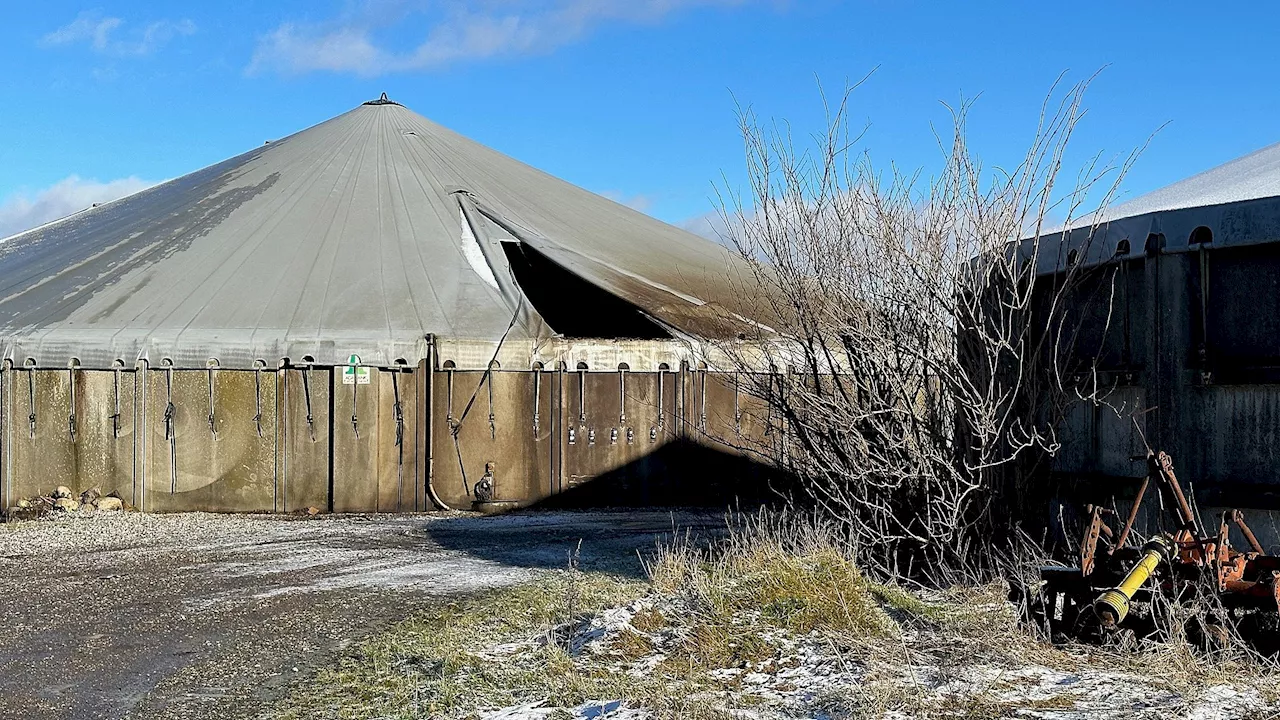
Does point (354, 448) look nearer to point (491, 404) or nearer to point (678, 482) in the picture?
point (491, 404)

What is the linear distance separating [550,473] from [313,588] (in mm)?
7404

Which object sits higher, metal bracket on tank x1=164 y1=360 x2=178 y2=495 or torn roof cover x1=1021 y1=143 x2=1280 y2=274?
torn roof cover x1=1021 y1=143 x2=1280 y2=274

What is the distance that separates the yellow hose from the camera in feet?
20.3

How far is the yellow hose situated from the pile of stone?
14.0 metres

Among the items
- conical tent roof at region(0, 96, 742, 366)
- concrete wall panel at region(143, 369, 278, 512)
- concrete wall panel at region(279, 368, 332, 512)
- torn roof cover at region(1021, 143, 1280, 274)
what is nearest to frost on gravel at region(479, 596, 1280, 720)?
torn roof cover at region(1021, 143, 1280, 274)

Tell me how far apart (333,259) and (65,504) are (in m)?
5.92

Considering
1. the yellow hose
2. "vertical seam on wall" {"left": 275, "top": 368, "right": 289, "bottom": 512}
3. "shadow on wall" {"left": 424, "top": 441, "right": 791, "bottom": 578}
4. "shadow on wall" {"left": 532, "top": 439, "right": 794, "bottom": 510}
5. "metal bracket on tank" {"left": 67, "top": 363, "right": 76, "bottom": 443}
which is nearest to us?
the yellow hose

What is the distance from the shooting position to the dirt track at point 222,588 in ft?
24.9

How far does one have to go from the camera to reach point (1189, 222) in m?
8.19

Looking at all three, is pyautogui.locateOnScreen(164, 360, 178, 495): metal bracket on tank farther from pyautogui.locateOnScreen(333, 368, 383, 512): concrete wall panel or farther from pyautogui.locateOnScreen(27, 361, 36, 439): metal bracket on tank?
pyautogui.locateOnScreen(333, 368, 383, 512): concrete wall panel

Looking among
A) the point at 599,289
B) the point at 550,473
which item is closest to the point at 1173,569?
the point at 550,473

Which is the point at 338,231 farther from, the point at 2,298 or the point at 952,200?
the point at 952,200

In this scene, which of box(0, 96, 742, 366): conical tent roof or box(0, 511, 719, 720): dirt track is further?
box(0, 96, 742, 366): conical tent roof

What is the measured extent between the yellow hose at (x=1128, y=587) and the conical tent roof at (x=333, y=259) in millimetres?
8614
